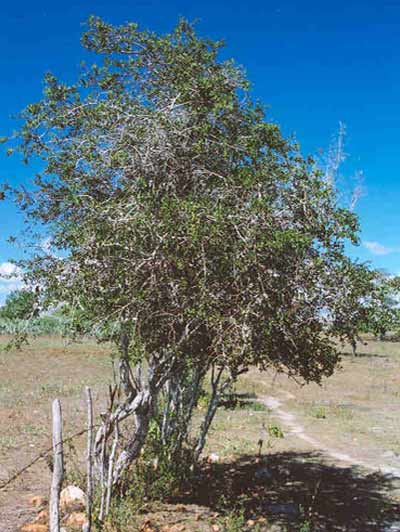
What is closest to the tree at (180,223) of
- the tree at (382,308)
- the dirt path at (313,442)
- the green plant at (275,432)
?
the tree at (382,308)

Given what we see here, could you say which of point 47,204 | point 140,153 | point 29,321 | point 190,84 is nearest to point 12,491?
point 29,321

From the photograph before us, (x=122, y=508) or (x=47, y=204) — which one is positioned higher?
(x=47, y=204)

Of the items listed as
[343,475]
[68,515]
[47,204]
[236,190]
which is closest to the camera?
[236,190]

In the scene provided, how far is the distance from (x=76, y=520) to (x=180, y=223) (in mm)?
4788

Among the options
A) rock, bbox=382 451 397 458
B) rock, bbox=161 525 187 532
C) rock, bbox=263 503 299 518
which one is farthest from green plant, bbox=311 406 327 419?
rock, bbox=161 525 187 532

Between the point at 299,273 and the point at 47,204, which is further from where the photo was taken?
the point at 47,204

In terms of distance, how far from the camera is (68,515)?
9281mm

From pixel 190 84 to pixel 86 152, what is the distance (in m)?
1.94

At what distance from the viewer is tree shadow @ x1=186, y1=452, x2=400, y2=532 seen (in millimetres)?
10516

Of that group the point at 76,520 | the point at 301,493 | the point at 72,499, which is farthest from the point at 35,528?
the point at 301,493

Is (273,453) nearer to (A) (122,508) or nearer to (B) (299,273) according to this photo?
(A) (122,508)

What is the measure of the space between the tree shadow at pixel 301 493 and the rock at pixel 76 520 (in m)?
2.21

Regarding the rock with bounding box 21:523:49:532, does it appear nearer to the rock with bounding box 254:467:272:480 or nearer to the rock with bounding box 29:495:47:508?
the rock with bounding box 29:495:47:508

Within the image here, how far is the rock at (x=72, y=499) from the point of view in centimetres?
953
